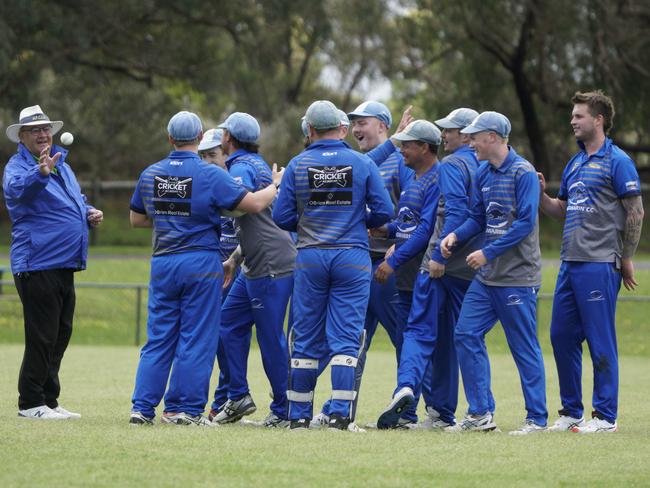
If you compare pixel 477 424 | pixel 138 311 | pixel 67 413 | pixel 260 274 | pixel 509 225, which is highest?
pixel 509 225

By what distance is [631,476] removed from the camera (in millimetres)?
6348

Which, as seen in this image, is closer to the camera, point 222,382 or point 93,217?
point 93,217

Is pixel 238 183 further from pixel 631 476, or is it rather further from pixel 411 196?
pixel 631 476

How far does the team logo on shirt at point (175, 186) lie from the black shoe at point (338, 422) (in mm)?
1818

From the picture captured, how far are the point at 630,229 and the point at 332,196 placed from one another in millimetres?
2137

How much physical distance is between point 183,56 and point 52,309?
21076 millimetres

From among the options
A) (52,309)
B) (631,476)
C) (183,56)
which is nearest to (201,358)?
(52,309)

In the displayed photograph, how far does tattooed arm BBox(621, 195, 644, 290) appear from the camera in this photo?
8.41 metres

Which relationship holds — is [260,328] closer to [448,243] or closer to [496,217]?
[448,243]

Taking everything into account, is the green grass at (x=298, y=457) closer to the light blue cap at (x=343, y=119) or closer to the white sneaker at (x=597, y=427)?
the white sneaker at (x=597, y=427)

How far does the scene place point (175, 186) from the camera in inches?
324

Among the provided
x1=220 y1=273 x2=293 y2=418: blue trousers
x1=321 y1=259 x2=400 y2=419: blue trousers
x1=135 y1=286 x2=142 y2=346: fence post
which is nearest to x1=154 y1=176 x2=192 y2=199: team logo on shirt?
x1=220 y1=273 x2=293 y2=418: blue trousers

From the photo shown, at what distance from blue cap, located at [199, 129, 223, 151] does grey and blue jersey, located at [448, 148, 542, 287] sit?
2.18 meters

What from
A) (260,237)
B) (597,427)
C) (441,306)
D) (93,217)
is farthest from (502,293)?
(93,217)
